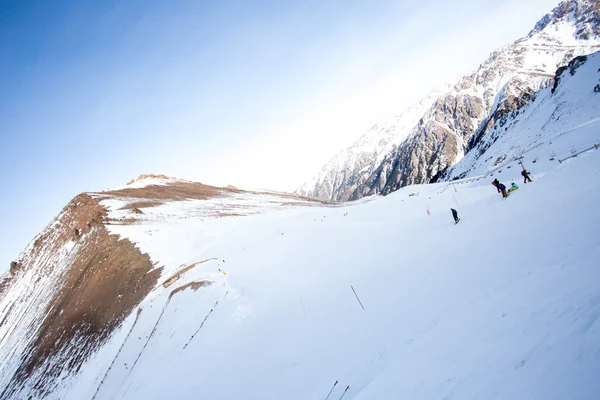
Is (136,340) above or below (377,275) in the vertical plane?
above

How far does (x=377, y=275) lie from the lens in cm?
1695

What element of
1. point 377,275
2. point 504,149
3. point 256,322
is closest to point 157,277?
point 256,322

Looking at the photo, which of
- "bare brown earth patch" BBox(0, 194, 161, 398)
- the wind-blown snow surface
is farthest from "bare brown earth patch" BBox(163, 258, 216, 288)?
"bare brown earth patch" BBox(0, 194, 161, 398)

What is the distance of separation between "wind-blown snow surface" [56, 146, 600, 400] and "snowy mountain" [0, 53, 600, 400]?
2.8 inches

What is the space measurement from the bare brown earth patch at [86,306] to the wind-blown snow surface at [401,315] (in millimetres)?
3545

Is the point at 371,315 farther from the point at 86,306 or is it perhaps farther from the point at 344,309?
the point at 86,306

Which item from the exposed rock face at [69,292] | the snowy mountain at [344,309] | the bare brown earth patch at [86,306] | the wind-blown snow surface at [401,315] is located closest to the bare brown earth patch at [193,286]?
the exposed rock face at [69,292]

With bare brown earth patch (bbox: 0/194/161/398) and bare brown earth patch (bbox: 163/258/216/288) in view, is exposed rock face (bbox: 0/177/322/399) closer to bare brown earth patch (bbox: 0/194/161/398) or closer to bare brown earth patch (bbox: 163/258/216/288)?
bare brown earth patch (bbox: 0/194/161/398)

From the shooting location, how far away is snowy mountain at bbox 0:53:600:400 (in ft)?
22.6

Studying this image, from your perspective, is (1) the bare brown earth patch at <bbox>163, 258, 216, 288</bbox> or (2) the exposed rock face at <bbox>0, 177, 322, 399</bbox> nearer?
(2) the exposed rock face at <bbox>0, 177, 322, 399</bbox>

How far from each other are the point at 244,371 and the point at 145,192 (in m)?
74.4

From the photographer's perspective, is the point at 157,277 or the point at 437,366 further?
the point at 157,277

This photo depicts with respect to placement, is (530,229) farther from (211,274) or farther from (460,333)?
(211,274)

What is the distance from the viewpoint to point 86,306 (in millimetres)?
33406
